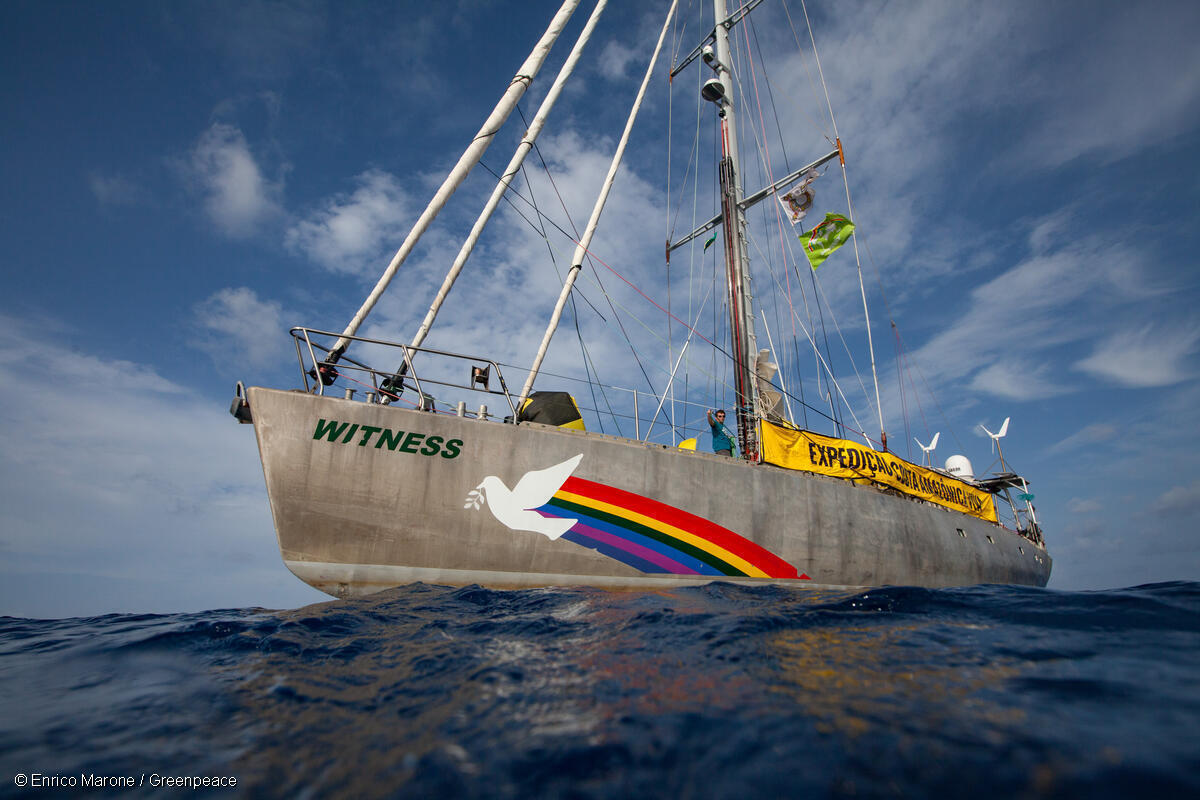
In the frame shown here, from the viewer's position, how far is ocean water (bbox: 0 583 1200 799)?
183cm

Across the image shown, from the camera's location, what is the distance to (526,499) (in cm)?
812

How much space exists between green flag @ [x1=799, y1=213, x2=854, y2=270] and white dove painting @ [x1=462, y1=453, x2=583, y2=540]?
13.0 meters

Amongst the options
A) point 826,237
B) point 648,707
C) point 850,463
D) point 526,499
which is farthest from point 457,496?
point 826,237

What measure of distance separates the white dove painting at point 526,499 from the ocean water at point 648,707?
120 inches

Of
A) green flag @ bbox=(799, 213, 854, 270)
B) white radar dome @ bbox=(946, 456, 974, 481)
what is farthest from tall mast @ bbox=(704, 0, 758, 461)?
white radar dome @ bbox=(946, 456, 974, 481)

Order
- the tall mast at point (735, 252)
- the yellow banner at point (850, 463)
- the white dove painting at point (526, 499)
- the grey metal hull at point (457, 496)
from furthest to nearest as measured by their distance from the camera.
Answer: the tall mast at point (735, 252) < the yellow banner at point (850, 463) < the white dove painting at point (526, 499) < the grey metal hull at point (457, 496)

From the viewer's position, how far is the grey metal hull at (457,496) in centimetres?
722

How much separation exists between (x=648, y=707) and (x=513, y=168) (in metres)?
10.6

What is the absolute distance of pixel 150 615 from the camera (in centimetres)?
787

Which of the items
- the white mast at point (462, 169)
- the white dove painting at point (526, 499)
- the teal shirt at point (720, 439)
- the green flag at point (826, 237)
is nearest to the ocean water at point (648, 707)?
the white dove painting at point (526, 499)

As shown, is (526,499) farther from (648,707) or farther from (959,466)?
(959,466)

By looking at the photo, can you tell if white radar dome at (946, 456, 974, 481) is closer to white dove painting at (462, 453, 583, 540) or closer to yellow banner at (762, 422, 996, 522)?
yellow banner at (762, 422, 996, 522)

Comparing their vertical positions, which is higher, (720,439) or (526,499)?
(720,439)

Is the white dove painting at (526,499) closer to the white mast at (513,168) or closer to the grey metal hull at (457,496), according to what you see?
the grey metal hull at (457,496)
